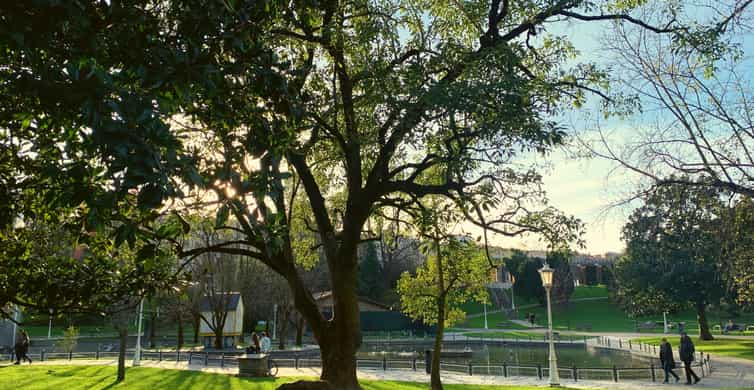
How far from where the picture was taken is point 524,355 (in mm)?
32500

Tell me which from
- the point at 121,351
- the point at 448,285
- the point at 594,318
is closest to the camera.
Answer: the point at 448,285

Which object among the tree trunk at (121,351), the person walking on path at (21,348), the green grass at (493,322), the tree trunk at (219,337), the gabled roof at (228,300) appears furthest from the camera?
the green grass at (493,322)

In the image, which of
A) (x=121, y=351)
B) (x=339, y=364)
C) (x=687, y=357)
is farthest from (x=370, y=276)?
(x=339, y=364)

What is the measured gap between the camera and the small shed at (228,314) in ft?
114

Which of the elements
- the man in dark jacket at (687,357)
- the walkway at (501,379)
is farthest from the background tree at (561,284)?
the man in dark jacket at (687,357)

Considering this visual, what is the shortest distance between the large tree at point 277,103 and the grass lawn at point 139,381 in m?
6.53

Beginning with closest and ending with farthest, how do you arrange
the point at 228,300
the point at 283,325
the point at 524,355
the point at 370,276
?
the point at 524,355, the point at 228,300, the point at 283,325, the point at 370,276

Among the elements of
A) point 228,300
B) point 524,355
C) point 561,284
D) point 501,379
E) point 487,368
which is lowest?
point 524,355

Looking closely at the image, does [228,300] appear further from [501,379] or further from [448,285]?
[448,285]

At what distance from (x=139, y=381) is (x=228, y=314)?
1889cm

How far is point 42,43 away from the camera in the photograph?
3.43 meters

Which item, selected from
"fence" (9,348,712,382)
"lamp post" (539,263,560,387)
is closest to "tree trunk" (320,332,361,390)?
"lamp post" (539,263,560,387)

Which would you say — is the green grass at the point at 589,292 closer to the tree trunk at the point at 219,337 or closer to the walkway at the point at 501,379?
the tree trunk at the point at 219,337

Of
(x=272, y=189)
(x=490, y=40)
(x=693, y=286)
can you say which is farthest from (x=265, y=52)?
(x=693, y=286)
